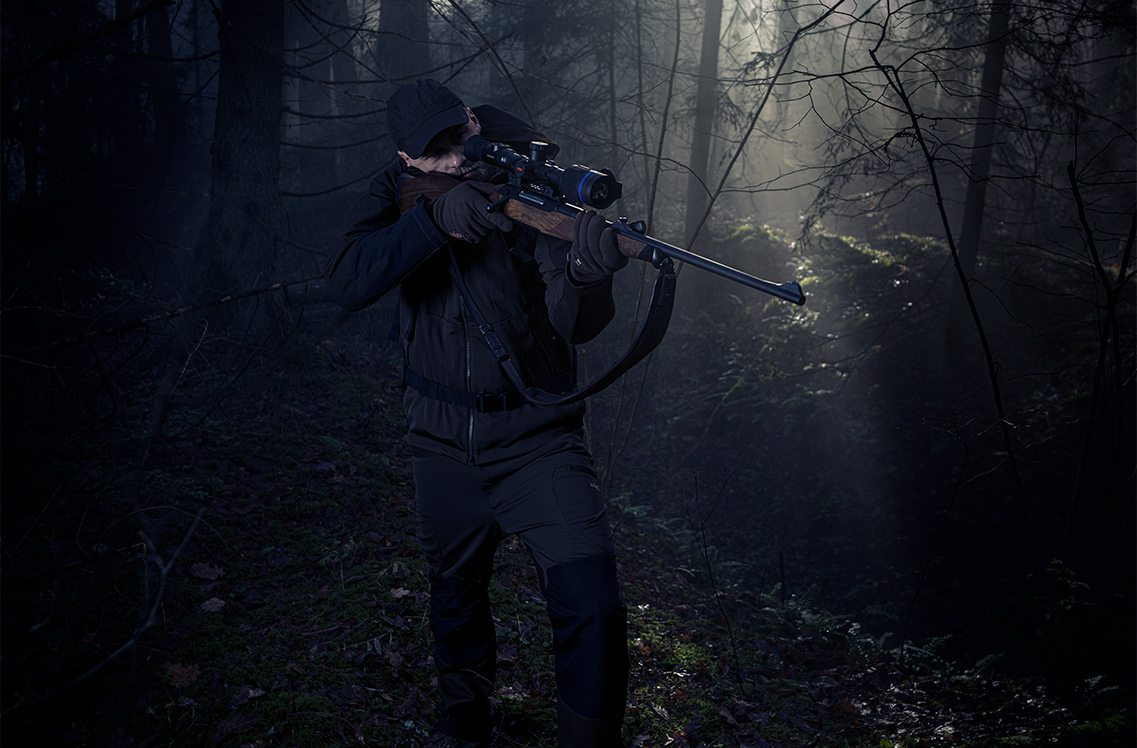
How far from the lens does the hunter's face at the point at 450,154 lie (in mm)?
3352

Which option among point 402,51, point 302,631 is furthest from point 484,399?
point 402,51

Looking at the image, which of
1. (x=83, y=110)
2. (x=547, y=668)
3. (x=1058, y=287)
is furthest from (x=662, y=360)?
(x=83, y=110)

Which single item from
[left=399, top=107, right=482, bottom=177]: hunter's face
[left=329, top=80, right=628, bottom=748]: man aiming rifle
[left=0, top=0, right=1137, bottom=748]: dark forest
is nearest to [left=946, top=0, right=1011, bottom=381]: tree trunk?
[left=0, top=0, right=1137, bottom=748]: dark forest

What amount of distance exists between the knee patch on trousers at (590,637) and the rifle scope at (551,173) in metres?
1.48

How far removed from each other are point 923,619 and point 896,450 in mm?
2756

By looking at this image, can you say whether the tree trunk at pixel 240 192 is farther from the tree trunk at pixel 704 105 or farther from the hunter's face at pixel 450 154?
the tree trunk at pixel 704 105

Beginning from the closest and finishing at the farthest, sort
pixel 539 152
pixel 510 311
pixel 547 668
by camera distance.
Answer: pixel 539 152 → pixel 510 311 → pixel 547 668

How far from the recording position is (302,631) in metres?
4.44

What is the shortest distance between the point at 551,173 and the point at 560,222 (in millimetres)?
233

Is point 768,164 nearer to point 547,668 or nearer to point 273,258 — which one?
point 273,258

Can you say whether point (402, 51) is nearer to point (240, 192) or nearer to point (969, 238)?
point (240, 192)

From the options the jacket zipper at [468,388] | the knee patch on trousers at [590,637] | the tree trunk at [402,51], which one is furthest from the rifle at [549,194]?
the tree trunk at [402,51]

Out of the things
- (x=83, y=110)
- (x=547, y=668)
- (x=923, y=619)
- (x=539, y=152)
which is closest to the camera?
(x=539, y=152)

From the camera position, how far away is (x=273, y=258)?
9492 mm
